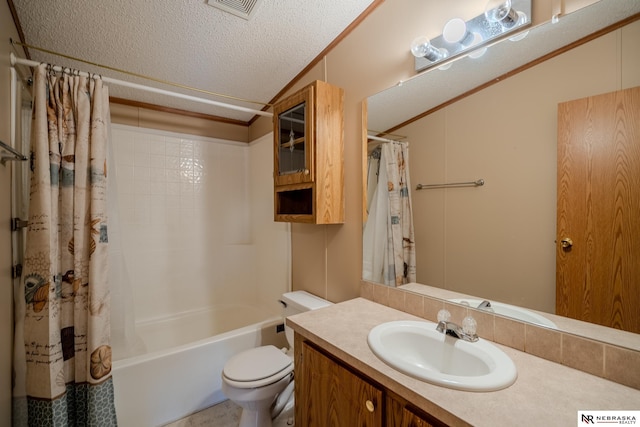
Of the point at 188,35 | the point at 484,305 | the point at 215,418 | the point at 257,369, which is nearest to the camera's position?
the point at 484,305

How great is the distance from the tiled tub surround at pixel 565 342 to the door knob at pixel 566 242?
0.76ft

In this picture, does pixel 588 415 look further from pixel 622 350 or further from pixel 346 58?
pixel 346 58

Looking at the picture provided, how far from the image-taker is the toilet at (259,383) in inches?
53.0

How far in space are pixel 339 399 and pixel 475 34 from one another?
145cm

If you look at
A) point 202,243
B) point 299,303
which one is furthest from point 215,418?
point 202,243

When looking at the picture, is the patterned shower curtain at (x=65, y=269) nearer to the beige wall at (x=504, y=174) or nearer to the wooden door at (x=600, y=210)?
the beige wall at (x=504, y=174)

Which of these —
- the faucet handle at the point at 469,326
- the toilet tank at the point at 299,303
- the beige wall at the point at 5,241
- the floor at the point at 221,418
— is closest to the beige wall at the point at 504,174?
the faucet handle at the point at 469,326

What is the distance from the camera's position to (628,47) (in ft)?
2.37

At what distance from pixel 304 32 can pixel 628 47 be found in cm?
141

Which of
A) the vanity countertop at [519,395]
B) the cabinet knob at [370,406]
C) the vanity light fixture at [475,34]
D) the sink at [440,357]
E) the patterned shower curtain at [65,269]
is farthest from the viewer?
the patterned shower curtain at [65,269]

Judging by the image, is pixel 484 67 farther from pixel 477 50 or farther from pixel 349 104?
pixel 349 104

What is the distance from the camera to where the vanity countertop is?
0.60 meters

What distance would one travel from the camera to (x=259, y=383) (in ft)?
4.44

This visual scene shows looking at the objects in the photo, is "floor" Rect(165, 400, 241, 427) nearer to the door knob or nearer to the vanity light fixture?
the door knob
